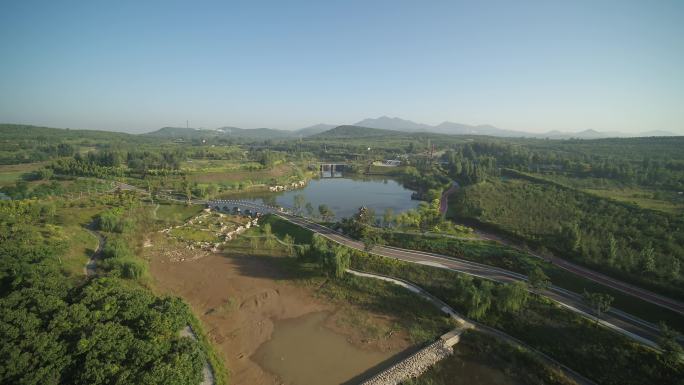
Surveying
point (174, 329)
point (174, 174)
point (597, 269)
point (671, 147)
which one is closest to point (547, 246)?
point (597, 269)

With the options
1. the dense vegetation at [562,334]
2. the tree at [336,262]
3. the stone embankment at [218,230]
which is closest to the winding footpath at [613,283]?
the dense vegetation at [562,334]

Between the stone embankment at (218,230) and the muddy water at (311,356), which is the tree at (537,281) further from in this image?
the stone embankment at (218,230)

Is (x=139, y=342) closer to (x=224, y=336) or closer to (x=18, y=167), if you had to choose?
(x=224, y=336)

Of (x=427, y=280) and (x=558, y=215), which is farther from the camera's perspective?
(x=558, y=215)

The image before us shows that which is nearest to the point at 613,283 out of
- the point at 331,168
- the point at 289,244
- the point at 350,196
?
the point at 289,244

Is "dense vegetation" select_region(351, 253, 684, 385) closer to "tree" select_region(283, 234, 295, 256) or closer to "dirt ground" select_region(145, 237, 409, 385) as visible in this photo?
"dirt ground" select_region(145, 237, 409, 385)

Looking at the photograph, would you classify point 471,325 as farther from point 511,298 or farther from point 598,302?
point 598,302

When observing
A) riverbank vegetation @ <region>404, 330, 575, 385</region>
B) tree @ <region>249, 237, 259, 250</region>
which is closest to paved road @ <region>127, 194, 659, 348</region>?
riverbank vegetation @ <region>404, 330, 575, 385</region>

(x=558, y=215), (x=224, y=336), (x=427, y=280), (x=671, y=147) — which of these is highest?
(x=671, y=147)
